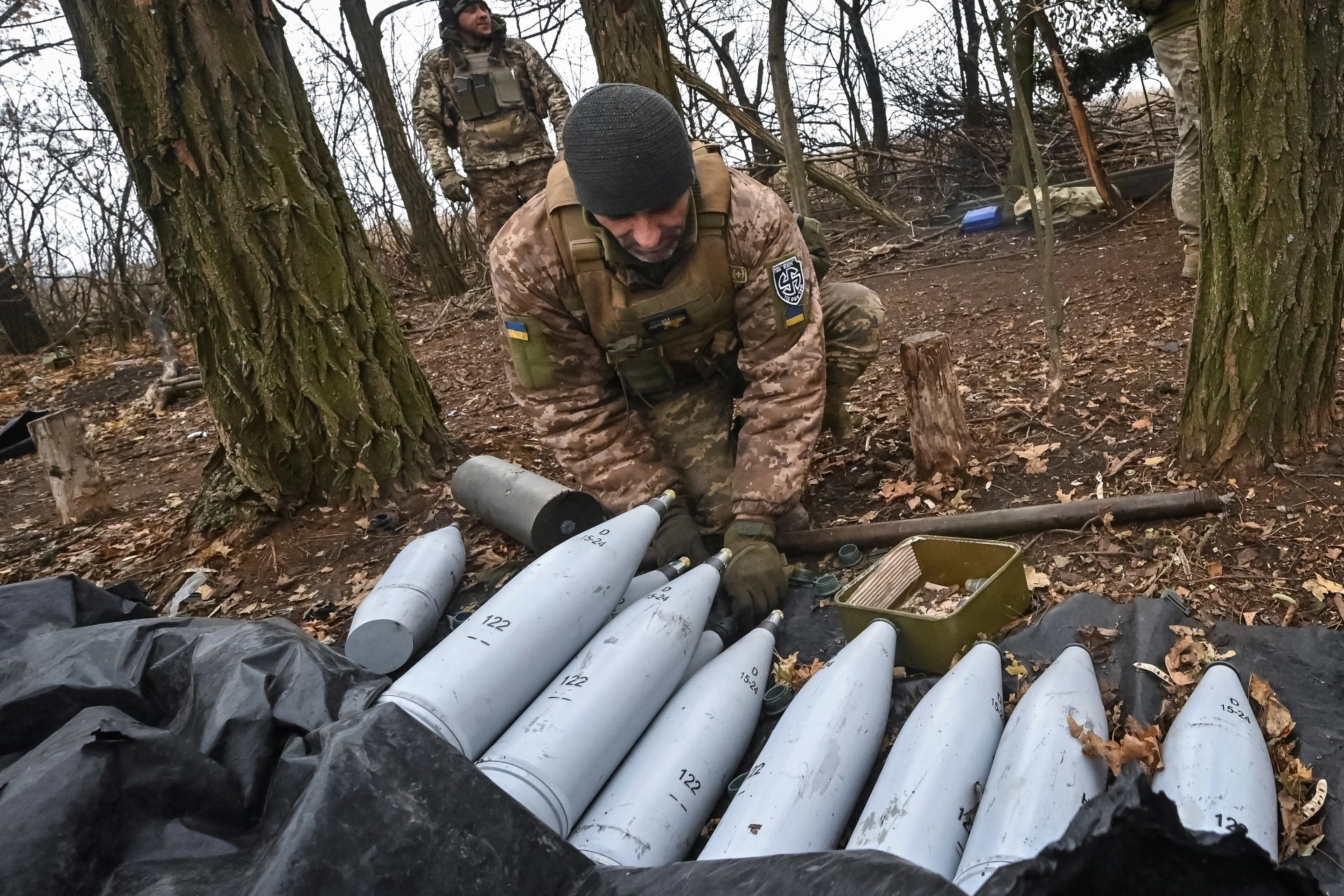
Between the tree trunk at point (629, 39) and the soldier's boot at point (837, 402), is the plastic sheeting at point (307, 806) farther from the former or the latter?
the tree trunk at point (629, 39)

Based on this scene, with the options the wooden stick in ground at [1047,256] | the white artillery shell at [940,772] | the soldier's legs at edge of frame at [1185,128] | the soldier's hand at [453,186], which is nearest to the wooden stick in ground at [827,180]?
the soldier's hand at [453,186]

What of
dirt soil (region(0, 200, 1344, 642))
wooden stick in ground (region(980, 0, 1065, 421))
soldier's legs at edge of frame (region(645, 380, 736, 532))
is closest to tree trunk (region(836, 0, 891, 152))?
dirt soil (region(0, 200, 1344, 642))

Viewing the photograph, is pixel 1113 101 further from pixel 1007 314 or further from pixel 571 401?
pixel 571 401

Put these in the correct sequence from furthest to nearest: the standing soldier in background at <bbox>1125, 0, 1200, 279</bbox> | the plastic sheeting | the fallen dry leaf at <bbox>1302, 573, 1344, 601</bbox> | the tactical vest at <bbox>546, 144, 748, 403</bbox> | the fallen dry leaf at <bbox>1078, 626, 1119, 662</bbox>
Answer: the standing soldier in background at <bbox>1125, 0, 1200, 279</bbox> < the tactical vest at <bbox>546, 144, 748, 403</bbox> < the fallen dry leaf at <bbox>1302, 573, 1344, 601</bbox> < the fallen dry leaf at <bbox>1078, 626, 1119, 662</bbox> < the plastic sheeting

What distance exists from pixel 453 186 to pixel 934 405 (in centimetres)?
535

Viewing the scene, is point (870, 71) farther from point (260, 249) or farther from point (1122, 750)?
point (1122, 750)

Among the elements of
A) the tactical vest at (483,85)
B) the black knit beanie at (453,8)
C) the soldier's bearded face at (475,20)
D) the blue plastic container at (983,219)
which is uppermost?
the black knit beanie at (453,8)

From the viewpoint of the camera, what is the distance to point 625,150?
281 cm

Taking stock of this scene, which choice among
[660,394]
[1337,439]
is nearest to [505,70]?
[660,394]

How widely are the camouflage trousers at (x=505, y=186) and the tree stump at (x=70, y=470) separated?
388cm

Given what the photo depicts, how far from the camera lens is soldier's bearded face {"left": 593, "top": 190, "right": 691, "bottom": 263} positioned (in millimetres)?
2992

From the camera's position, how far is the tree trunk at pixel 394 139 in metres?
9.80

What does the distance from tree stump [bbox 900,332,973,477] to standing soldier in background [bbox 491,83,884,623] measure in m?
0.45

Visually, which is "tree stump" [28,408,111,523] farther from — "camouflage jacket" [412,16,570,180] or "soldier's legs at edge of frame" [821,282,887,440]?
"soldier's legs at edge of frame" [821,282,887,440]
